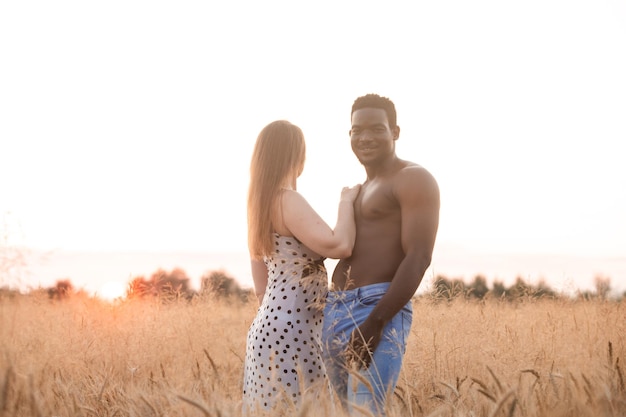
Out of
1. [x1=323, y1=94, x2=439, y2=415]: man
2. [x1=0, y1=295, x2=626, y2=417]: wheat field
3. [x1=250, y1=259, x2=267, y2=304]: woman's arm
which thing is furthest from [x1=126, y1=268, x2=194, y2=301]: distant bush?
[x1=323, y1=94, x2=439, y2=415]: man

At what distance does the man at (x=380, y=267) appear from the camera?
3.64 metres

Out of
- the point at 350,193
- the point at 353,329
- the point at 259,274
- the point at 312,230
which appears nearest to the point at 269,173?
the point at 312,230

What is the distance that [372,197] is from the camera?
402 centimetres

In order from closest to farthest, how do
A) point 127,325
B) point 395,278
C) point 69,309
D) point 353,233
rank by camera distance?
point 395,278, point 353,233, point 127,325, point 69,309

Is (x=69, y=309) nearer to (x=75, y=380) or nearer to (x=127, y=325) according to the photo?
(x=127, y=325)

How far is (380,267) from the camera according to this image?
388cm

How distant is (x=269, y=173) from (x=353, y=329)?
1026 mm

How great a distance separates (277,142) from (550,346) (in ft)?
11.1

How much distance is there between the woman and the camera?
3742 millimetres

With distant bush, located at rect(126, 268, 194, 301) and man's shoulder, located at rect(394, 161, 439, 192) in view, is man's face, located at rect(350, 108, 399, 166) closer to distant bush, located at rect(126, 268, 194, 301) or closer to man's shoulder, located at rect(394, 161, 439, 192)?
man's shoulder, located at rect(394, 161, 439, 192)

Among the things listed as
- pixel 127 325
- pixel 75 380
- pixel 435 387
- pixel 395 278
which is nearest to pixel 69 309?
pixel 127 325

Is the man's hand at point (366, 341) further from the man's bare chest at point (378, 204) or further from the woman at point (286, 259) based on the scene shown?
the man's bare chest at point (378, 204)

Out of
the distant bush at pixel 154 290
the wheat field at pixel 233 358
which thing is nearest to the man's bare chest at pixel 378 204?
the wheat field at pixel 233 358

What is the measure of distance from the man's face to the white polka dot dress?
76cm
